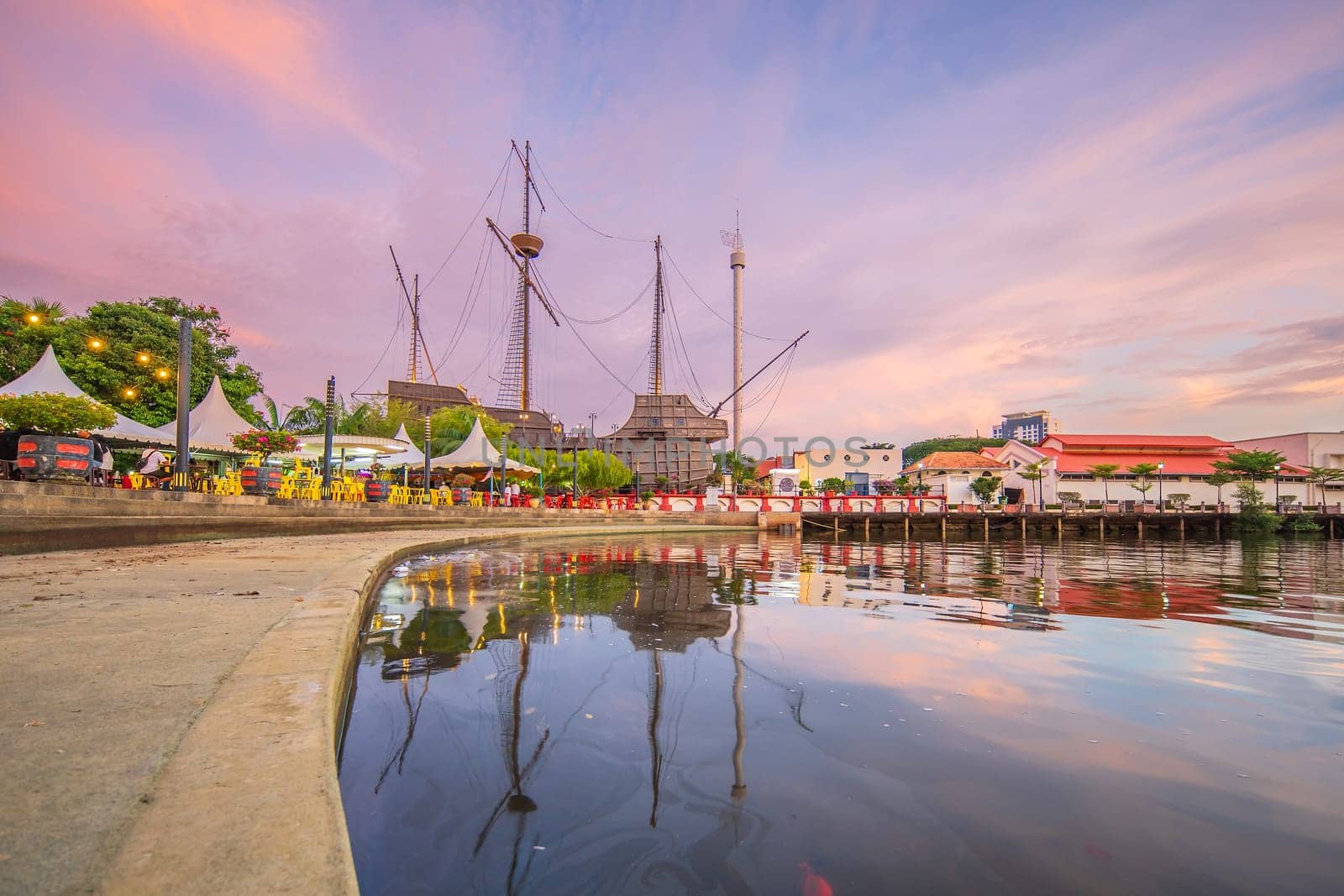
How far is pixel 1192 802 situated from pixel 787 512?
127 ft

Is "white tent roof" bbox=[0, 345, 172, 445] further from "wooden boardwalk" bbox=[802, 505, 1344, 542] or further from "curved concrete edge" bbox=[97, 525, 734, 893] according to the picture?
"wooden boardwalk" bbox=[802, 505, 1344, 542]

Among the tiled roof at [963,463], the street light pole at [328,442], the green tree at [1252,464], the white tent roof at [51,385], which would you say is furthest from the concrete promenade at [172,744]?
the green tree at [1252,464]

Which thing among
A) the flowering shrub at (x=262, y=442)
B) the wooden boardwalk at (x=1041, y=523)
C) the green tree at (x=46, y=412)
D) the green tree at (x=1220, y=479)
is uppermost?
the green tree at (x=46, y=412)

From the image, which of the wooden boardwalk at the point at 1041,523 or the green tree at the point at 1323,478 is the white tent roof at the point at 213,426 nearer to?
the wooden boardwalk at the point at 1041,523

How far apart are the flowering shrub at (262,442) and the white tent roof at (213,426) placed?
2475 mm

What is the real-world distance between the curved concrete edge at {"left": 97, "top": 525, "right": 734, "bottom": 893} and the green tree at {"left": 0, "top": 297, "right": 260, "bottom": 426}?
25.8 meters

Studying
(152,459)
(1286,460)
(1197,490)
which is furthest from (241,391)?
(1286,460)

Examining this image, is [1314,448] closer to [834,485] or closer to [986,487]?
[986,487]

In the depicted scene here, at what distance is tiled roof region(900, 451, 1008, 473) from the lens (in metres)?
56.8

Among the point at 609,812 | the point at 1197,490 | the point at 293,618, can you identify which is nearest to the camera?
the point at 609,812

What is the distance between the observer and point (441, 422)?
4669 cm

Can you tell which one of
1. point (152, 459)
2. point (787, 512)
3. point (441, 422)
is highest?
point (441, 422)

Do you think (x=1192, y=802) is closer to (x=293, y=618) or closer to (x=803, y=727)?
(x=803, y=727)

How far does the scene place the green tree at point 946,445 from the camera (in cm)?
10483
